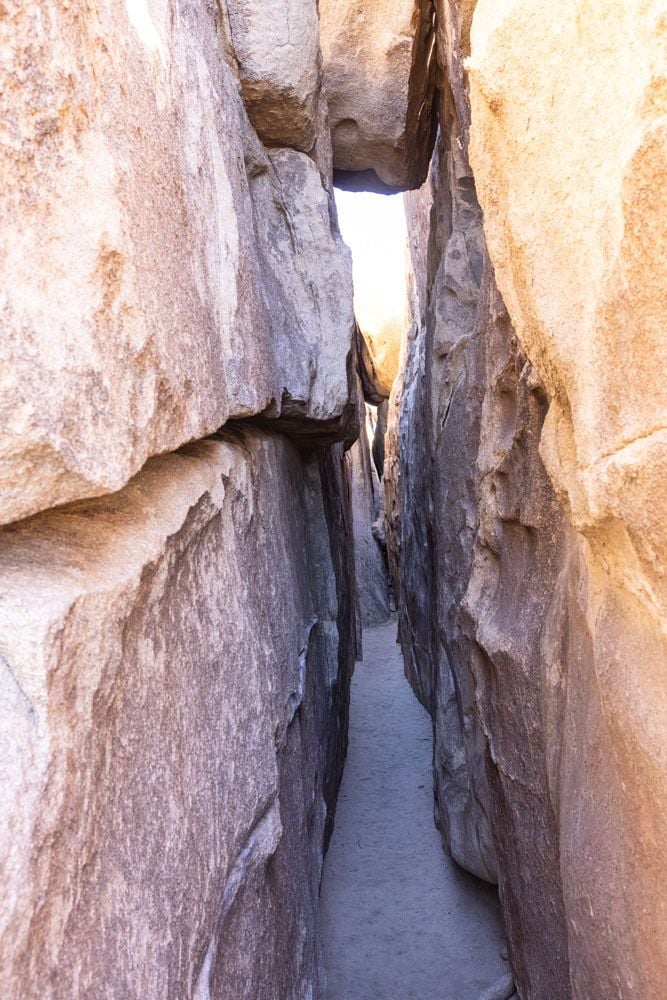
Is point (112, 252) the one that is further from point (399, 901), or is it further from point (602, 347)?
point (399, 901)

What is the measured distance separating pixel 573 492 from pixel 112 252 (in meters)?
1.08

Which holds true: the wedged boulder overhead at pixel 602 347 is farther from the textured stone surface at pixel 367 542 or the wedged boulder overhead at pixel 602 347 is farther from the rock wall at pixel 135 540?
the textured stone surface at pixel 367 542

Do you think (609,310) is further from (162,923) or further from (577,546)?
(162,923)

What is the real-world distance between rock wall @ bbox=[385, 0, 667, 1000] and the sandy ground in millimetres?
559

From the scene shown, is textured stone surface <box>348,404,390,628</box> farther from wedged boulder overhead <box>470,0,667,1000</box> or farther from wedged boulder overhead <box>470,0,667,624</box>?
wedged boulder overhead <box>470,0,667,624</box>

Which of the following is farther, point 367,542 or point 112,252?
point 367,542

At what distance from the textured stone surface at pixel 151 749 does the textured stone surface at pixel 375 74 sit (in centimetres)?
269

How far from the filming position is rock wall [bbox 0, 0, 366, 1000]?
3.34 ft

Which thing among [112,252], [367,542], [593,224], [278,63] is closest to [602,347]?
[593,224]

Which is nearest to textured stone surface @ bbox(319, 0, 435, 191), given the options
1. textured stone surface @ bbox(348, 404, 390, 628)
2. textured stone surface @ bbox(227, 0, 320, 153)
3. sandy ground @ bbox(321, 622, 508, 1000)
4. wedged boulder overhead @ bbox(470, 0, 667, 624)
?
textured stone surface @ bbox(227, 0, 320, 153)

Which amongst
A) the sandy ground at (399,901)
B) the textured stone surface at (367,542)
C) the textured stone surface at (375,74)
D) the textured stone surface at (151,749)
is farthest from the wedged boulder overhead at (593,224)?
the textured stone surface at (367,542)

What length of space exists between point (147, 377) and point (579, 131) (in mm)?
941

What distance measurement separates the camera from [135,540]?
53.3 inches

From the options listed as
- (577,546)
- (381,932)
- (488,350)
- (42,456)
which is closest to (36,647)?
(42,456)
